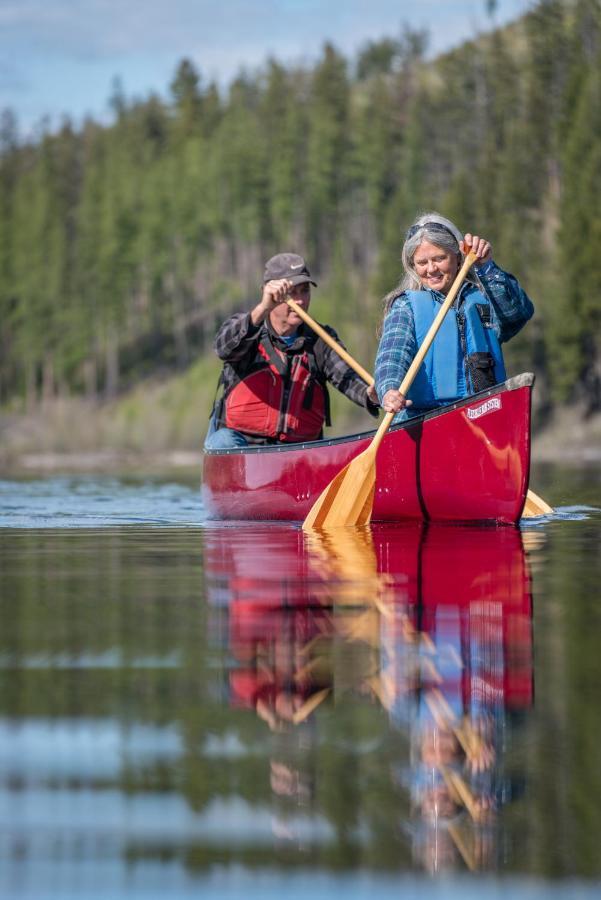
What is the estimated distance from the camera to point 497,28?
295ft

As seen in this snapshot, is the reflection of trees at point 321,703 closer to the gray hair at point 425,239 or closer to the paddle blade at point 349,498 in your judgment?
the paddle blade at point 349,498

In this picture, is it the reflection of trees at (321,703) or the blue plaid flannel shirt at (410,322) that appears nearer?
the reflection of trees at (321,703)

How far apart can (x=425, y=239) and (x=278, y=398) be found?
2.14 meters

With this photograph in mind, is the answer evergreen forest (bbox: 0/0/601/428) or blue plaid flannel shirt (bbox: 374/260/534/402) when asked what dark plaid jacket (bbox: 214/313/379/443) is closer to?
blue plaid flannel shirt (bbox: 374/260/534/402)

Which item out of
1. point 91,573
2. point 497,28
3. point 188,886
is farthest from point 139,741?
point 497,28

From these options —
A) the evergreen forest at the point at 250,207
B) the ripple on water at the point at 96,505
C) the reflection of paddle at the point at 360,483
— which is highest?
the evergreen forest at the point at 250,207

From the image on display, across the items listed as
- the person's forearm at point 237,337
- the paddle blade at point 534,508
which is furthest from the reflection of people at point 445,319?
the paddle blade at point 534,508

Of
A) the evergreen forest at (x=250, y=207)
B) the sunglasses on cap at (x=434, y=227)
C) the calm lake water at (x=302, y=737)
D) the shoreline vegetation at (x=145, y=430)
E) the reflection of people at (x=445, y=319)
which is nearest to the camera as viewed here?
the calm lake water at (x=302, y=737)

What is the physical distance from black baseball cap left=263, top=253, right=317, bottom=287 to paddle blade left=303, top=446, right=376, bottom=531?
1554mm

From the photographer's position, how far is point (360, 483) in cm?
973

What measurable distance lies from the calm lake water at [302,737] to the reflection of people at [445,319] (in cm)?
336

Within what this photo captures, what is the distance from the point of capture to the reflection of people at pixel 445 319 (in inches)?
383

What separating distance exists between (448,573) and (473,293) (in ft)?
11.5

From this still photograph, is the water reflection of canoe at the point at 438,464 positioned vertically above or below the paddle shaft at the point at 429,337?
below
